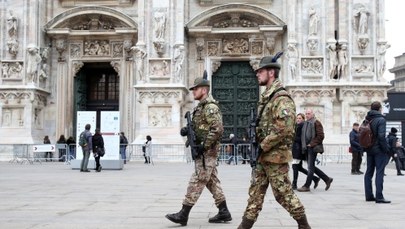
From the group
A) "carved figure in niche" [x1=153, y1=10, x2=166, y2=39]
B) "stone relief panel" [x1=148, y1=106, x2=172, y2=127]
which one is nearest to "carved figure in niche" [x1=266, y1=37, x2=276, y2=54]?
"carved figure in niche" [x1=153, y1=10, x2=166, y2=39]

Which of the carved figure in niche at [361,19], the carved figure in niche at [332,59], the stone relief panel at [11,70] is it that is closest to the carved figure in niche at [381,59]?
the carved figure in niche at [361,19]

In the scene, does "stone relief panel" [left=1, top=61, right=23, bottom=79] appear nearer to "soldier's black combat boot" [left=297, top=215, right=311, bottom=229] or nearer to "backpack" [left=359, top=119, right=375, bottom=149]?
"backpack" [left=359, top=119, right=375, bottom=149]

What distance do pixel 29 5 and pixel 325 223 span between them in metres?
24.7

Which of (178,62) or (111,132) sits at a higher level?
(178,62)

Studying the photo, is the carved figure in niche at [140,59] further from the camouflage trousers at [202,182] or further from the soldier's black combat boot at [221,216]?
the soldier's black combat boot at [221,216]

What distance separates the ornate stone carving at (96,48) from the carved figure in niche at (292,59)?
9.72 metres

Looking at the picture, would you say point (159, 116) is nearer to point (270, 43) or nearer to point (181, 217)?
point (270, 43)

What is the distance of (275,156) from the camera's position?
269 inches

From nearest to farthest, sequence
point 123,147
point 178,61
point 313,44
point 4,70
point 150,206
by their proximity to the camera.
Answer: point 150,206 < point 123,147 < point 313,44 < point 178,61 < point 4,70

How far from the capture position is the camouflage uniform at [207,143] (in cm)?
830

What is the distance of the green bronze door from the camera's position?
3027 cm

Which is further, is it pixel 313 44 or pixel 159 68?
pixel 159 68

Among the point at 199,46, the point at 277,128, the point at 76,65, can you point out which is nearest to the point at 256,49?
the point at 199,46

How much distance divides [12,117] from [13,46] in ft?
11.7
